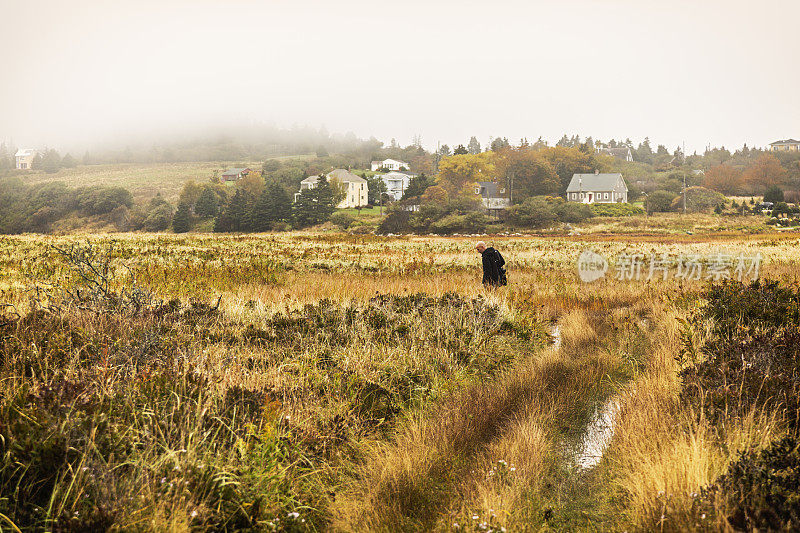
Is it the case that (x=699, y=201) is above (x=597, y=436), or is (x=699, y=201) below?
above

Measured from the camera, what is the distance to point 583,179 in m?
88.9

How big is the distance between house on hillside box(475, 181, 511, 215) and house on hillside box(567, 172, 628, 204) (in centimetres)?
1248

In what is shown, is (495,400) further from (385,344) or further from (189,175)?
(189,175)

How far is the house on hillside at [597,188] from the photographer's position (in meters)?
86.2

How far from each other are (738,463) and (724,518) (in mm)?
503

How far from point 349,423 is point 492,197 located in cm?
8813

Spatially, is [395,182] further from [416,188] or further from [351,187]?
[416,188]

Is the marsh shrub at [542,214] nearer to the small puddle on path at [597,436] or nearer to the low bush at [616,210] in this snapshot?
the low bush at [616,210]

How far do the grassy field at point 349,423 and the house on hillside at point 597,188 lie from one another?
281 feet

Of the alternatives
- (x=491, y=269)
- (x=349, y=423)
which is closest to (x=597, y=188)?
(x=491, y=269)

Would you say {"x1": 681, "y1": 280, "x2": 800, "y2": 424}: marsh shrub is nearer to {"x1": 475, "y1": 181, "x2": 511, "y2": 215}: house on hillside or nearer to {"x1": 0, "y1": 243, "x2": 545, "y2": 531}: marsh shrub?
{"x1": 0, "y1": 243, "x2": 545, "y2": 531}: marsh shrub

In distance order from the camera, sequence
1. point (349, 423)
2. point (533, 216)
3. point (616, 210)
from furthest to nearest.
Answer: point (616, 210) → point (533, 216) → point (349, 423)

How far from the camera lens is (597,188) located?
87.5 meters

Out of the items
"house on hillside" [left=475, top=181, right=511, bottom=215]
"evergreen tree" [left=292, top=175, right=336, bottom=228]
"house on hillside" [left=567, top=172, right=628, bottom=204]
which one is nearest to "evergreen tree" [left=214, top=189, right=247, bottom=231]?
"evergreen tree" [left=292, top=175, right=336, bottom=228]
